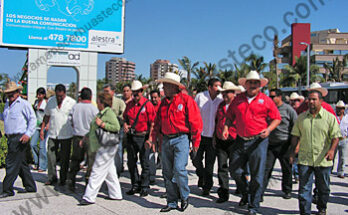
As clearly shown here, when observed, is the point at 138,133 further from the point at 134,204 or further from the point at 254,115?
the point at 254,115

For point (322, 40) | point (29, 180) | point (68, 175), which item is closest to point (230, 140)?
point (68, 175)

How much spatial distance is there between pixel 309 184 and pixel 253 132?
1.06m

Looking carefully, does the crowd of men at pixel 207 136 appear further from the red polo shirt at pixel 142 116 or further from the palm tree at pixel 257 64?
the palm tree at pixel 257 64

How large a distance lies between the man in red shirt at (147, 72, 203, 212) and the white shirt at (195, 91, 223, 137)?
0.85 m

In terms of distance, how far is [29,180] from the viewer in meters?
5.95

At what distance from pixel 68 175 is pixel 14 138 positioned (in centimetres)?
120

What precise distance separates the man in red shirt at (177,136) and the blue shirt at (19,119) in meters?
2.42

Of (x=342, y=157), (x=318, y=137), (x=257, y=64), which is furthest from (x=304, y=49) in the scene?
(x=318, y=137)

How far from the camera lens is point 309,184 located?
15.6ft

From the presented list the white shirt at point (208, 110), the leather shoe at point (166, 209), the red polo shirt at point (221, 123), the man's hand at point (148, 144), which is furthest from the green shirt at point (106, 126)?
the red polo shirt at point (221, 123)

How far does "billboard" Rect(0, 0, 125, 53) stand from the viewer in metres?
13.4

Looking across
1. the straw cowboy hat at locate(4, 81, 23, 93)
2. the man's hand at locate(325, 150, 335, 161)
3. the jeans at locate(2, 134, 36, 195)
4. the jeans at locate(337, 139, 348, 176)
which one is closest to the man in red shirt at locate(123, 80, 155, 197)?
the jeans at locate(2, 134, 36, 195)

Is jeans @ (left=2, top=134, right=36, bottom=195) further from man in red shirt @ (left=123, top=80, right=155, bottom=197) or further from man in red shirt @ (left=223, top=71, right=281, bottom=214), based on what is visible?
man in red shirt @ (left=223, top=71, right=281, bottom=214)

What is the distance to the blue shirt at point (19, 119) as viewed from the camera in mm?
5793
